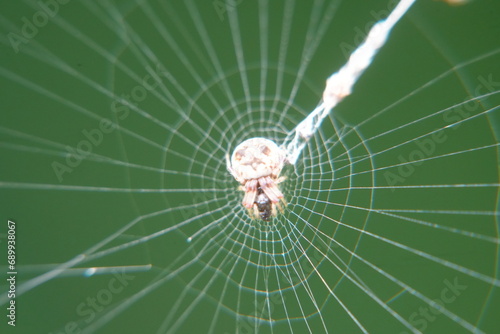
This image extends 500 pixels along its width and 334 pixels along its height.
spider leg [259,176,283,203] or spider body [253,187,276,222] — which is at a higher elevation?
spider leg [259,176,283,203]

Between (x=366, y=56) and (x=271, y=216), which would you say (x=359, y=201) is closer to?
(x=271, y=216)

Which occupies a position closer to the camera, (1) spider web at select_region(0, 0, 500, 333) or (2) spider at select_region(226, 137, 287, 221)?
(2) spider at select_region(226, 137, 287, 221)

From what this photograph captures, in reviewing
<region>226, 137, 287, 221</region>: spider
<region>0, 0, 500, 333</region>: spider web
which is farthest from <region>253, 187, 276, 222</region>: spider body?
A: <region>0, 0, 500, 333</region>: spider web

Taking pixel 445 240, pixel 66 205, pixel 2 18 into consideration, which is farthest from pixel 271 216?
pixel 2 18

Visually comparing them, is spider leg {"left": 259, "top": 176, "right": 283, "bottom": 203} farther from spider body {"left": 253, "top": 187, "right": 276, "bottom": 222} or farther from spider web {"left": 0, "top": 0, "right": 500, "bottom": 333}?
spider web {"left": 0, "top": 0, "right": 500, "bottom": 333}

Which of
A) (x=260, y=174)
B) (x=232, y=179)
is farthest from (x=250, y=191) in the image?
(x=232, y=179)

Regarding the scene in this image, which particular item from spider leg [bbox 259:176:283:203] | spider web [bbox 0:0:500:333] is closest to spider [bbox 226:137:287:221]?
spider leg [bbox 259:176:283:203]

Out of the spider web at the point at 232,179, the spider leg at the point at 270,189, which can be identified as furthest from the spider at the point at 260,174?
the spider web at the point at 232,179
